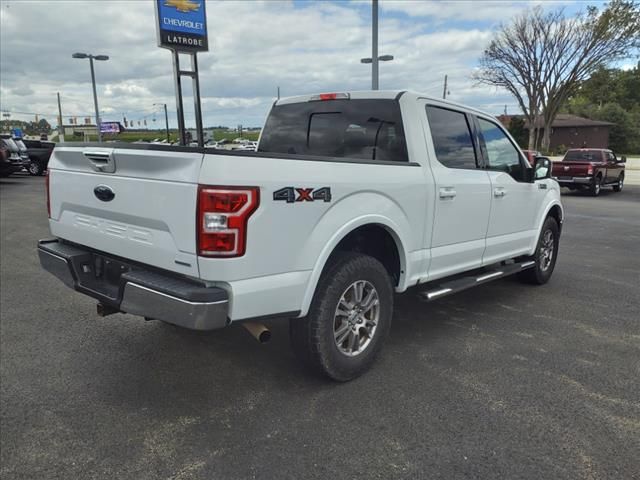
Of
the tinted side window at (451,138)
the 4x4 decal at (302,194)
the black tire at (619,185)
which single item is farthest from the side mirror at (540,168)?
the black tire at (619,185)

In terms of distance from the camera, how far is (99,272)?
3.23m

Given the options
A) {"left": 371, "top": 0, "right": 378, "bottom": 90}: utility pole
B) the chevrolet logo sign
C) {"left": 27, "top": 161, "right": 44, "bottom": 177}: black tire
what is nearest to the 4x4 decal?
{"left": 371, "top": 0, "right": 378, "bottom": 90}: utility pole

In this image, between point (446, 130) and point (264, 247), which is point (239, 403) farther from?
point (446, 130)

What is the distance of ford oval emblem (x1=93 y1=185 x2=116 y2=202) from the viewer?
2975mm

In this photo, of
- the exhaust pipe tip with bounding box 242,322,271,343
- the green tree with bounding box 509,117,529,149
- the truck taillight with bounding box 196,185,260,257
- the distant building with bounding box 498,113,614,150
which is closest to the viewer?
the truck taillight with bounding box 196,185,260,257

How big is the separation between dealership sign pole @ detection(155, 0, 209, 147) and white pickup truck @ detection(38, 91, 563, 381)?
11031 millimetres

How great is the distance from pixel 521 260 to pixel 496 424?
3081 millimetres

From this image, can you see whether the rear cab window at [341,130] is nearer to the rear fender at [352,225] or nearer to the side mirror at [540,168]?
the rear fender at [352,225]

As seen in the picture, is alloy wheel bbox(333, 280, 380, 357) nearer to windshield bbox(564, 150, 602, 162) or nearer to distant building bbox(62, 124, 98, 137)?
windshield bbox(564, 150, 602, 162)

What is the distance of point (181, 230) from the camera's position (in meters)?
2.57

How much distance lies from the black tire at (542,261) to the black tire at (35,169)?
82.1 feet

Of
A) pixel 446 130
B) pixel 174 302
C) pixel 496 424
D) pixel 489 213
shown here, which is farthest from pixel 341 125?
pixel 496 424

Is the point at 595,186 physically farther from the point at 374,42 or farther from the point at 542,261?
the point at 542,261

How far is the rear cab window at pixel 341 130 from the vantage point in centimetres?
381
